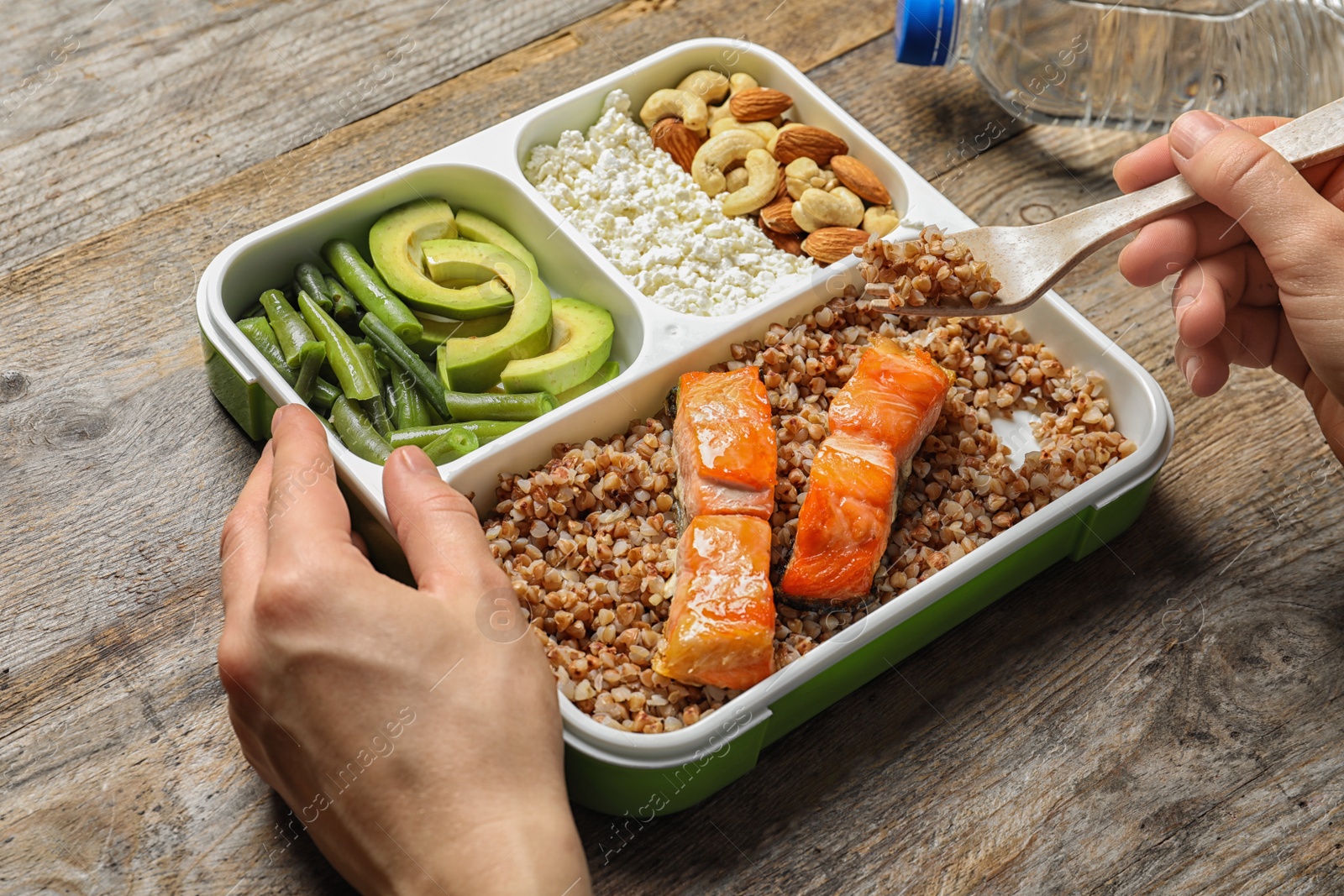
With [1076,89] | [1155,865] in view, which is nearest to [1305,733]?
[1155,865]

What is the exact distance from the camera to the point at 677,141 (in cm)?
196

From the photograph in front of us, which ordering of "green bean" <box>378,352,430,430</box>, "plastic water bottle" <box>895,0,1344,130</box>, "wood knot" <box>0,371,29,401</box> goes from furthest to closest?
1. "plastic water bottle" <box>895,0,1344,130</box>
2. "wood knot" <box>0,371,29,401</box>
3. "green bean" <box>378,352,430,430</box>

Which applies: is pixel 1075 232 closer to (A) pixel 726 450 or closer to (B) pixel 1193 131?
(B) pixel 1193 131

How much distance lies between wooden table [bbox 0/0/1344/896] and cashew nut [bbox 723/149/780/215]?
0.38 metres

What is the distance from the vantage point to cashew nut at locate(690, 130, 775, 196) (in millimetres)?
1927

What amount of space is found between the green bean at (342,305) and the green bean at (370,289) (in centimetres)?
1

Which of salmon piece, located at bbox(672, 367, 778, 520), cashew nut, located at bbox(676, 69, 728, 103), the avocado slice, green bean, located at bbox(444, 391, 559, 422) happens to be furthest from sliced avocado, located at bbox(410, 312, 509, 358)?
cashew nut, located at bbox(676, 69, 728, 103)

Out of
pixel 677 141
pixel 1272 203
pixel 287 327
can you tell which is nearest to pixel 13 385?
pixel 287 327

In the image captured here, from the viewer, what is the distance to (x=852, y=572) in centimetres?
144

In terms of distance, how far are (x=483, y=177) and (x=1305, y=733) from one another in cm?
147

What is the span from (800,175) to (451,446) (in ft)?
2.48

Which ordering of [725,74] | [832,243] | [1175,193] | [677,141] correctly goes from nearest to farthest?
[1175,193] → [832,243] → [677,141] → [725,74]

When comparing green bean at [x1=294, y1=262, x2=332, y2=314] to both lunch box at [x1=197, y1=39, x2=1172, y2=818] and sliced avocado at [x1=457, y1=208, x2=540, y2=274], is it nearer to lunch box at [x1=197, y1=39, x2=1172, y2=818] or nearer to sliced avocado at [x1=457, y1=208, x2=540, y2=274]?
lunch box at [x1=197, y1=39, x2=1172, y2=818]

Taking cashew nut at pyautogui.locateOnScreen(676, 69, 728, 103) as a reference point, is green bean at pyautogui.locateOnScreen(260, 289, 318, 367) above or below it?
below
